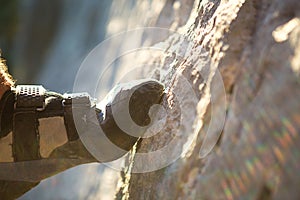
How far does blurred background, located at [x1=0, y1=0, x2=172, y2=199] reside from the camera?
1.63m

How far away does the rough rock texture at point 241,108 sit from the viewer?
68 cm

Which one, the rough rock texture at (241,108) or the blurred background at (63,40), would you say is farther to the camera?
the blurred background at (63,40)

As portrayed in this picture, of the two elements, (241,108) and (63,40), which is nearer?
(241,108)

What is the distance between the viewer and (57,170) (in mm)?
1105

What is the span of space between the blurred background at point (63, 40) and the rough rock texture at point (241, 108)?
455 mm

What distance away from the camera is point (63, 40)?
2926 mm

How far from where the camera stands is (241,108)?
2.51 ft

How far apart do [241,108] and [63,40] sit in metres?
2.28

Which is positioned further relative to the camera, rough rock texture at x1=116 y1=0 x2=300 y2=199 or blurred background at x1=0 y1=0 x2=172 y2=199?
blurred background at x1=0 y1=0 x2=172 y2=199

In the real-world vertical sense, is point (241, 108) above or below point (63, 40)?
above

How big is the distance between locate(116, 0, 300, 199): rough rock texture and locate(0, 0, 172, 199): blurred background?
0.46 meters

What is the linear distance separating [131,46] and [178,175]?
86cm

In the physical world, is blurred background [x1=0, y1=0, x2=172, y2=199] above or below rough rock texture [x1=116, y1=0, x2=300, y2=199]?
below

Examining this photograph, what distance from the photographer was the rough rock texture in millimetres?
678
